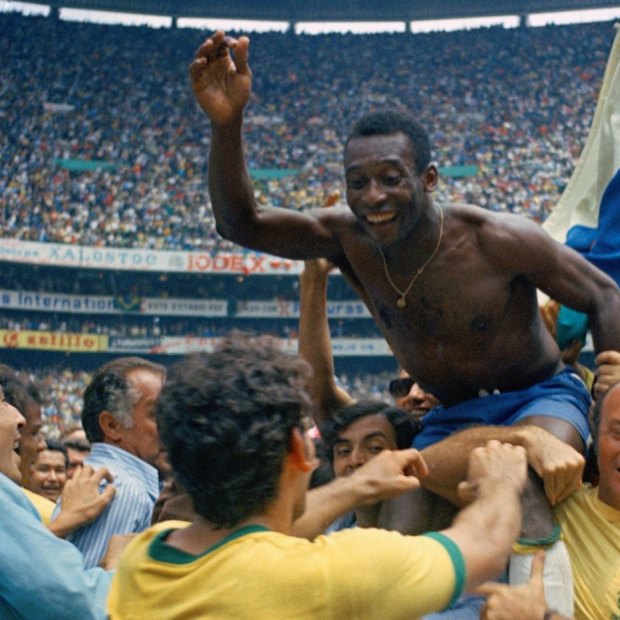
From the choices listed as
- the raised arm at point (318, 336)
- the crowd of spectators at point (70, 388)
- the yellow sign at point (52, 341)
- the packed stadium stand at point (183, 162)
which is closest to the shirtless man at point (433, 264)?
the raised arm at point (318, 336)

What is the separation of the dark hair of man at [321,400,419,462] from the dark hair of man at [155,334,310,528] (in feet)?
6.71

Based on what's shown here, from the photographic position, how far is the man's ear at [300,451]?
2018 millimetres

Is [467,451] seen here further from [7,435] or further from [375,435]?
[7,435]

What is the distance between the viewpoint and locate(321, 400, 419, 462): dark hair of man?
4.05m

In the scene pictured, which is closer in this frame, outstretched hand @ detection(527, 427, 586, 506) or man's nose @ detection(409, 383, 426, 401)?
outstretched hand @ detection(527, 427, 586, 506)

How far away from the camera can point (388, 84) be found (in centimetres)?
3072

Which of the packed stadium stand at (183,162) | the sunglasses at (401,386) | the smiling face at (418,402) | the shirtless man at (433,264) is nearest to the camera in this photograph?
the shirtless man at (433,264)

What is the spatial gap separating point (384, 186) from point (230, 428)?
1610mm

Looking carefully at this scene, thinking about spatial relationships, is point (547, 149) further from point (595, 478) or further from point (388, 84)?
point (595, 478)

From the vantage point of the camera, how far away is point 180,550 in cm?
198

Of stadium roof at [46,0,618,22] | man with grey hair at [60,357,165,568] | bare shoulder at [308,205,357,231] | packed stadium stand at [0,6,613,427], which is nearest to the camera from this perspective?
bare shoulder at [308,205,357,231]

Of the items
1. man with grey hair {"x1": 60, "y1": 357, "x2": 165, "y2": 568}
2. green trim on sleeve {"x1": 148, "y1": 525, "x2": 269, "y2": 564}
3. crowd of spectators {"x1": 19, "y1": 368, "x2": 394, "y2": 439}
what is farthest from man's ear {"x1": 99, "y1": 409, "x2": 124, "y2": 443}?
crowd of spectators {"x1": 19, "y1": 368, "x2": 394, "y2": 439}

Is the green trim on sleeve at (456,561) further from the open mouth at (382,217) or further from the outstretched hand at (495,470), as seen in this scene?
the open mouth at (382,217)

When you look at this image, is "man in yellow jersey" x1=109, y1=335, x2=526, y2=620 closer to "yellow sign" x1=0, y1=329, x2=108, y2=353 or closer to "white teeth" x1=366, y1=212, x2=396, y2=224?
"white teeth" x1=366, y1=212, x2=396, y2=224
